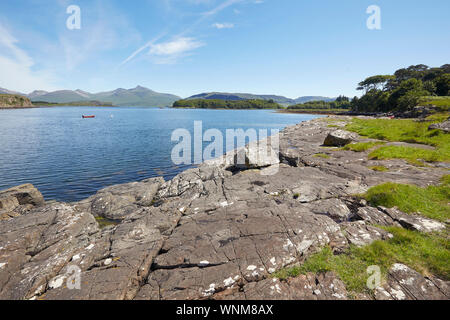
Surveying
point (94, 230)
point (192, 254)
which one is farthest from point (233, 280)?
point (94, 230)

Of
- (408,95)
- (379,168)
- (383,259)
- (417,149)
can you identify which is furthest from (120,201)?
(408,95)

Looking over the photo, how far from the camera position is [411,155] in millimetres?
19734

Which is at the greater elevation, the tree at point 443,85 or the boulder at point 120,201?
the tree at point 443,85

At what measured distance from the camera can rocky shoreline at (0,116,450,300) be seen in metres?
6.66

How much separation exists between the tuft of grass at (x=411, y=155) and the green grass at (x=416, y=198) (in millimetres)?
7358

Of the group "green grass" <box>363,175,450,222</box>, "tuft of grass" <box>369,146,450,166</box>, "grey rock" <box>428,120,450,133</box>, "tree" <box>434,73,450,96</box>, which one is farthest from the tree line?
"green grass" <box>363,175,450,222</box>

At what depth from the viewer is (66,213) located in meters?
12.4

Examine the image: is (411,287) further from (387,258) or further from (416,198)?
(416,198)

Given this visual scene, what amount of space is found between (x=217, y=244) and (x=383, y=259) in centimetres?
616

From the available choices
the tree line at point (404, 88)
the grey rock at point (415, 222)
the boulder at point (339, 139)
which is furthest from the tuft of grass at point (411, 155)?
the tree line at point (404, 88)

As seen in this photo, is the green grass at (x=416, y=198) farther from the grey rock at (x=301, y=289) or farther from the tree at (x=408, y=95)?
the tree at (x=408, y=95)

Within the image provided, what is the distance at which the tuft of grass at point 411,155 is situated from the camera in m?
18.0

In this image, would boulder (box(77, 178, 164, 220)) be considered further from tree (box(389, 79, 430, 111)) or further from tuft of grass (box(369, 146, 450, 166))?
tree (box(389, 79, 430, 111))

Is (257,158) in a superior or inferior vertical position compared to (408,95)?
Result: inferior
